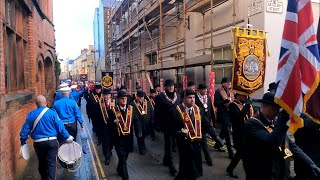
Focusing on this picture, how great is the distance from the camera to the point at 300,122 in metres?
3.14

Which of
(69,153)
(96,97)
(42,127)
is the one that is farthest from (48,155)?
(96,97)

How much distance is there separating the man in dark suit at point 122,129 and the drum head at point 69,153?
778 mm

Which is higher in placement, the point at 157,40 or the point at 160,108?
the point at 157,40

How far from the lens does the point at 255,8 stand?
11.0m

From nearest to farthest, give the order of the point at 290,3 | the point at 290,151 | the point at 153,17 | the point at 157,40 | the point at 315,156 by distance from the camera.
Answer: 1. the point at 290,3
2. the point at 290,151
3. the point at 315,156
4. the point at 153,17
5. the point at 157,40

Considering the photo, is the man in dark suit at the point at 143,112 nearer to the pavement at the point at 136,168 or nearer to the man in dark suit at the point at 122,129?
the pavement at the point at 136,168

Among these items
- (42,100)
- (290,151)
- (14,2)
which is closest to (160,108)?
(42,100)

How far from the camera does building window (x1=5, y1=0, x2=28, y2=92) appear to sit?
7.26 meters

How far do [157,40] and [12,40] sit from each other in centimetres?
1469

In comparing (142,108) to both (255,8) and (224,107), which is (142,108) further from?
(255,8)

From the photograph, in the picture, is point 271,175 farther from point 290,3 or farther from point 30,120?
point 30,120

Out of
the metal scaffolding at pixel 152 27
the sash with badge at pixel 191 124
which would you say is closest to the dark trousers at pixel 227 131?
the metal scaffolding at pixel 152 27

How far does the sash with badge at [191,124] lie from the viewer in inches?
219

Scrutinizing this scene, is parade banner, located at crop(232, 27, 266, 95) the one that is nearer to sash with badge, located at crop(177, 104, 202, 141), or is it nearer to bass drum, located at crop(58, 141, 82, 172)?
sash with badge, located at crop(177, 104, 202, 141)
